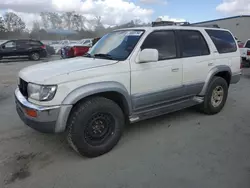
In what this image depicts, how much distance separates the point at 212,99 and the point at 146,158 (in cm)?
234

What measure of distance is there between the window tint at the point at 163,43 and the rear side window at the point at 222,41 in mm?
1132

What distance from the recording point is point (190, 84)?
4.36 metres

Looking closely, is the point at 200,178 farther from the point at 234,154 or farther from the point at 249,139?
the point at 249,139

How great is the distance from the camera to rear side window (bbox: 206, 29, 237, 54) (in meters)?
4.81

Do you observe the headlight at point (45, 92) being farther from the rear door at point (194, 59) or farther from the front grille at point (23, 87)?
the rear door at point (194, 59)

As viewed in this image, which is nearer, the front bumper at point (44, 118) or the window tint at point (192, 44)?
the front bumper at point (44, 118)

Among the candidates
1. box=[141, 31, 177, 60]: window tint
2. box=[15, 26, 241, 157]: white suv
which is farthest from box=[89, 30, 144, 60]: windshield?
box=[141, 31, 177, 60]: window tint

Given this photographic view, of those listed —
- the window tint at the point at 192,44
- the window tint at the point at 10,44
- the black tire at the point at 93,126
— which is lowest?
the black tire at the point at 93,126

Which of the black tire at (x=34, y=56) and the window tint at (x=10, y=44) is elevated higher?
the window tint at (x=10, y=44)

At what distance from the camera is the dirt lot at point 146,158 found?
2.82 meters

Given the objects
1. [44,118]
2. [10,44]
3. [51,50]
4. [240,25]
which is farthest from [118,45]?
[240,25]

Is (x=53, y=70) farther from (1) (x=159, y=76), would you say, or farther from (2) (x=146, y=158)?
(2) (x=146, y=158)

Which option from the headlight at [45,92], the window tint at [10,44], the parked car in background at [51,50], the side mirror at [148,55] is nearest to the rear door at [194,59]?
the side mirror at [148,55]

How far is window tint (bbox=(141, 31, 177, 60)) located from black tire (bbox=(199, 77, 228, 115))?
1226mm
